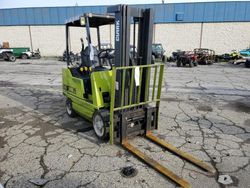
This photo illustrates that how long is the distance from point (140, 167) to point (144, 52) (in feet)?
6.97

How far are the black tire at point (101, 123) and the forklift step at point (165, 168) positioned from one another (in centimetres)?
41

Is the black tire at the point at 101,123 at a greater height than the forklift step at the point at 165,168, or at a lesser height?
greater

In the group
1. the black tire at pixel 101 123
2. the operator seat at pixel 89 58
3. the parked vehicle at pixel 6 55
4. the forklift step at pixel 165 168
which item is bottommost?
the forklift step at pixel 165 168

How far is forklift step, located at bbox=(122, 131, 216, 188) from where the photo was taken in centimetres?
307

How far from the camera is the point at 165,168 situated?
10.9 ft

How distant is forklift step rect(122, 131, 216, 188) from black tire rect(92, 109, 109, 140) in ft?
1.34

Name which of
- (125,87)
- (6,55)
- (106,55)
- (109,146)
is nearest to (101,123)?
(109,146)

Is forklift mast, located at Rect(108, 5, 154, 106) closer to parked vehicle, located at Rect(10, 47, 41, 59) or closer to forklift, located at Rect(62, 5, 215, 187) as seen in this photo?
forklift, located at Rect(62, 5, 215, 187)

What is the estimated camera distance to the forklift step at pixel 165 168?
10.1 feet

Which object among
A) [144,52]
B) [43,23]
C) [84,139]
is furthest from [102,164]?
[43,23]

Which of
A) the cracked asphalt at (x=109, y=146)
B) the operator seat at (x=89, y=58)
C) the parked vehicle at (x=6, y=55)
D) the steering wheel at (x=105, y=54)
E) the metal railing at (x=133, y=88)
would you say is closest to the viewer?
the cracked asphalt at (x=109, y=146)

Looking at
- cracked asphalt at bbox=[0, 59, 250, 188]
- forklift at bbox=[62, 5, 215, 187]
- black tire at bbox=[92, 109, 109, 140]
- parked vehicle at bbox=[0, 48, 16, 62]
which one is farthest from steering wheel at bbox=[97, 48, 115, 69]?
parked vehicle at bbox=[0, 48, 16, 62]

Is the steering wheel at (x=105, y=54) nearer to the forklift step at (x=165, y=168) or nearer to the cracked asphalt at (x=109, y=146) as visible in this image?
the cracked asphalt at (x=109, y=146)

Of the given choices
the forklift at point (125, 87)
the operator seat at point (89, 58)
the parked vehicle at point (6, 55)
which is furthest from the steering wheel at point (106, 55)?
the parked vehicle at point (6, 55)
